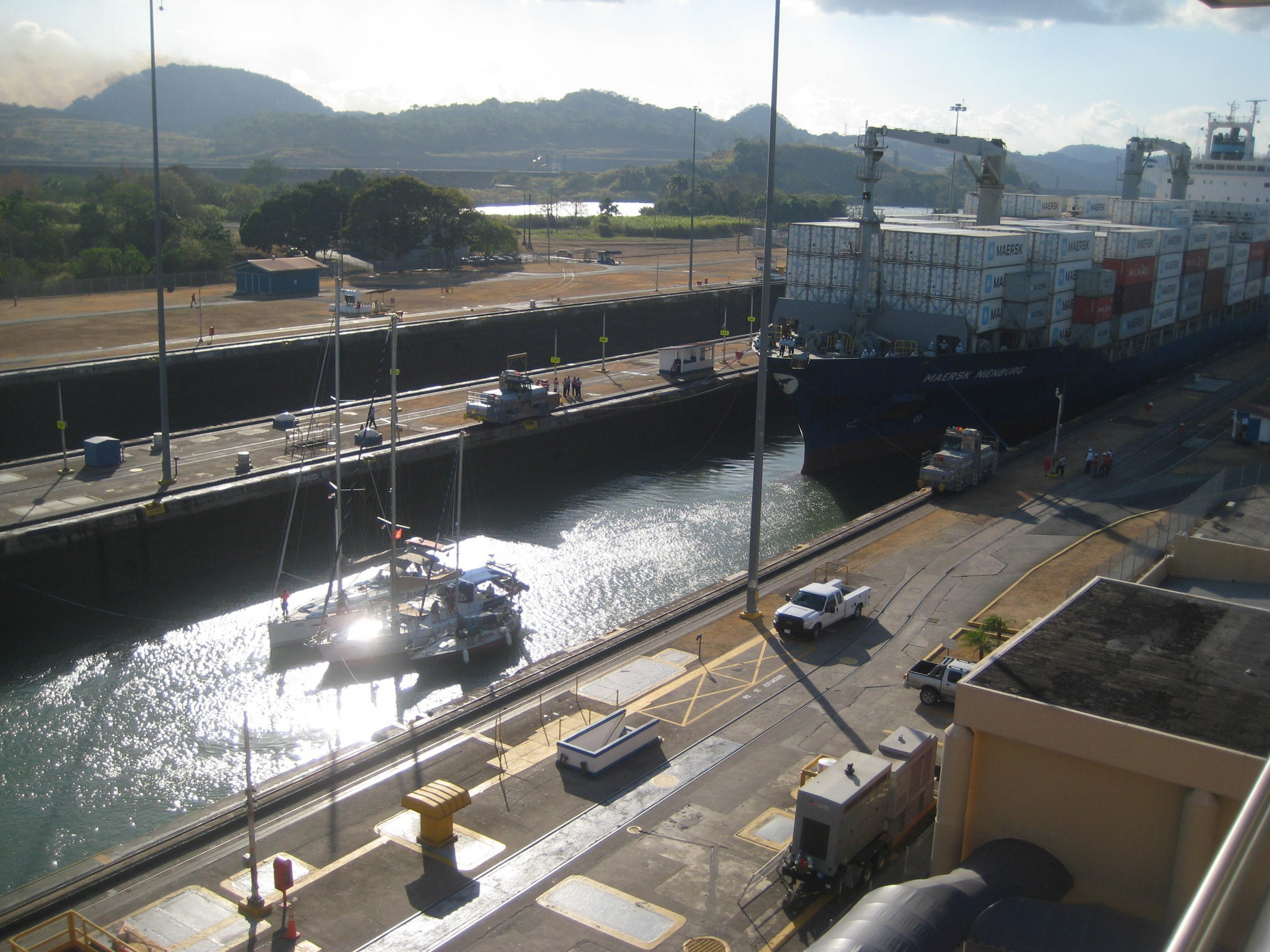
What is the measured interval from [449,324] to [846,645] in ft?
144

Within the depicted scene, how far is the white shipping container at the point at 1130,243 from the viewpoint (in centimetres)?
5638

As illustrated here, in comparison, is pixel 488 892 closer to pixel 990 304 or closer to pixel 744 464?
pixel 744 464

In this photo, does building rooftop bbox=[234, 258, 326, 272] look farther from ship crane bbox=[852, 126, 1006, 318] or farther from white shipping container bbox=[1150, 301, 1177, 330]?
white shipping container bbox=[1150, 301, 1177, 330]

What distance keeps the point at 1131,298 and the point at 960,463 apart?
26.4m

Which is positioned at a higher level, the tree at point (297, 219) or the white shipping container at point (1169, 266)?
the tree at point (297, 219)

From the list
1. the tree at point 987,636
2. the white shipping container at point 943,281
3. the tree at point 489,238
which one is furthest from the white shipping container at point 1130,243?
the tree at point 489,238

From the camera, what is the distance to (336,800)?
18.8 metres

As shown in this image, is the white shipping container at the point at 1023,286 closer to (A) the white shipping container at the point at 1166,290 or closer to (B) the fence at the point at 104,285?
(A) the white shipping container at the point at 1166,290

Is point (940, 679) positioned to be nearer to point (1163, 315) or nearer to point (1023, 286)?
point (1023, 286)

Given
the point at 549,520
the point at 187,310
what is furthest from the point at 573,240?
the point at 549,520

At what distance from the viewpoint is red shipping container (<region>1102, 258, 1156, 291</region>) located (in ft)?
185

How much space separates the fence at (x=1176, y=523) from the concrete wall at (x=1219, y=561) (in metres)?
0.83

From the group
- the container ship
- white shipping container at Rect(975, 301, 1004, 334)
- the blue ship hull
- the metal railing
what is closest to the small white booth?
the container ship

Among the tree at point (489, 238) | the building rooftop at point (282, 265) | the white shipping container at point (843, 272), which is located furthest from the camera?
the tree at point (489, 238)
